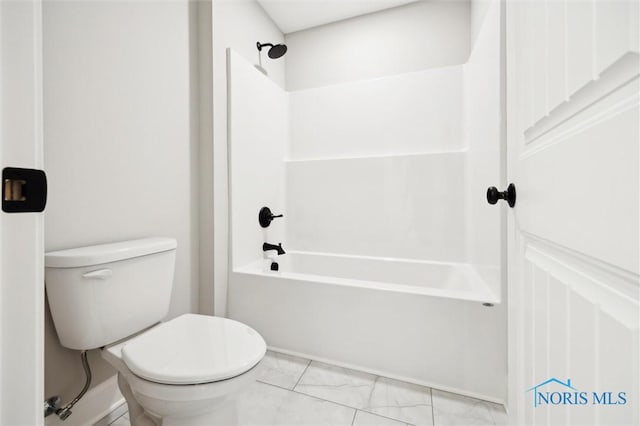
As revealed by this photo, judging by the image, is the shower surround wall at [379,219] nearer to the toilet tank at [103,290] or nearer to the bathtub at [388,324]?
the bathtub at [388,324]

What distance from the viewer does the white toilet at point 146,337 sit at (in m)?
0.84

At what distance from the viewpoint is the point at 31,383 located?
0.40 m

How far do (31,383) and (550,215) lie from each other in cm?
90

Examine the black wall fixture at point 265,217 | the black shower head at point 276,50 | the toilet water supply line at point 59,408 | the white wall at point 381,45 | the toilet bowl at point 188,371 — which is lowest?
the toilet water supply line at point 59,408

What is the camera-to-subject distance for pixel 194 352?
94cm

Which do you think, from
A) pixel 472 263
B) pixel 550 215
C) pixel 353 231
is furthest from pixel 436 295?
pixel 353 231

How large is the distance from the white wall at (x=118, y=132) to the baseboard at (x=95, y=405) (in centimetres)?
5

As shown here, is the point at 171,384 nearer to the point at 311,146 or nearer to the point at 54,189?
the point at 54,189

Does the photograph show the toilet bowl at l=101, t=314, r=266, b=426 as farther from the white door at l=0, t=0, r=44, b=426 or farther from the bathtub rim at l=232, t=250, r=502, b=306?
the bathtub rim at l=232, t=250, r=502, b=306

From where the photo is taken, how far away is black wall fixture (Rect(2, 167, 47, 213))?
0.38 m

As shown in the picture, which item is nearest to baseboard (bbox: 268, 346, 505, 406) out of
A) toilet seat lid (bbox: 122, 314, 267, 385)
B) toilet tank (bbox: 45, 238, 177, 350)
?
toilet seat lid (bbox: 122, 314, 267, 385)

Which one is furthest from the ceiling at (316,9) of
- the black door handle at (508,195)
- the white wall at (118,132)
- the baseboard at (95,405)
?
the baseboard at (95,405)

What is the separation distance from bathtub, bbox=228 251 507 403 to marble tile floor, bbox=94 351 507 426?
0.20ft

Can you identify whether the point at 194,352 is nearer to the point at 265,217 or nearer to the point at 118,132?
the point at 118,132
